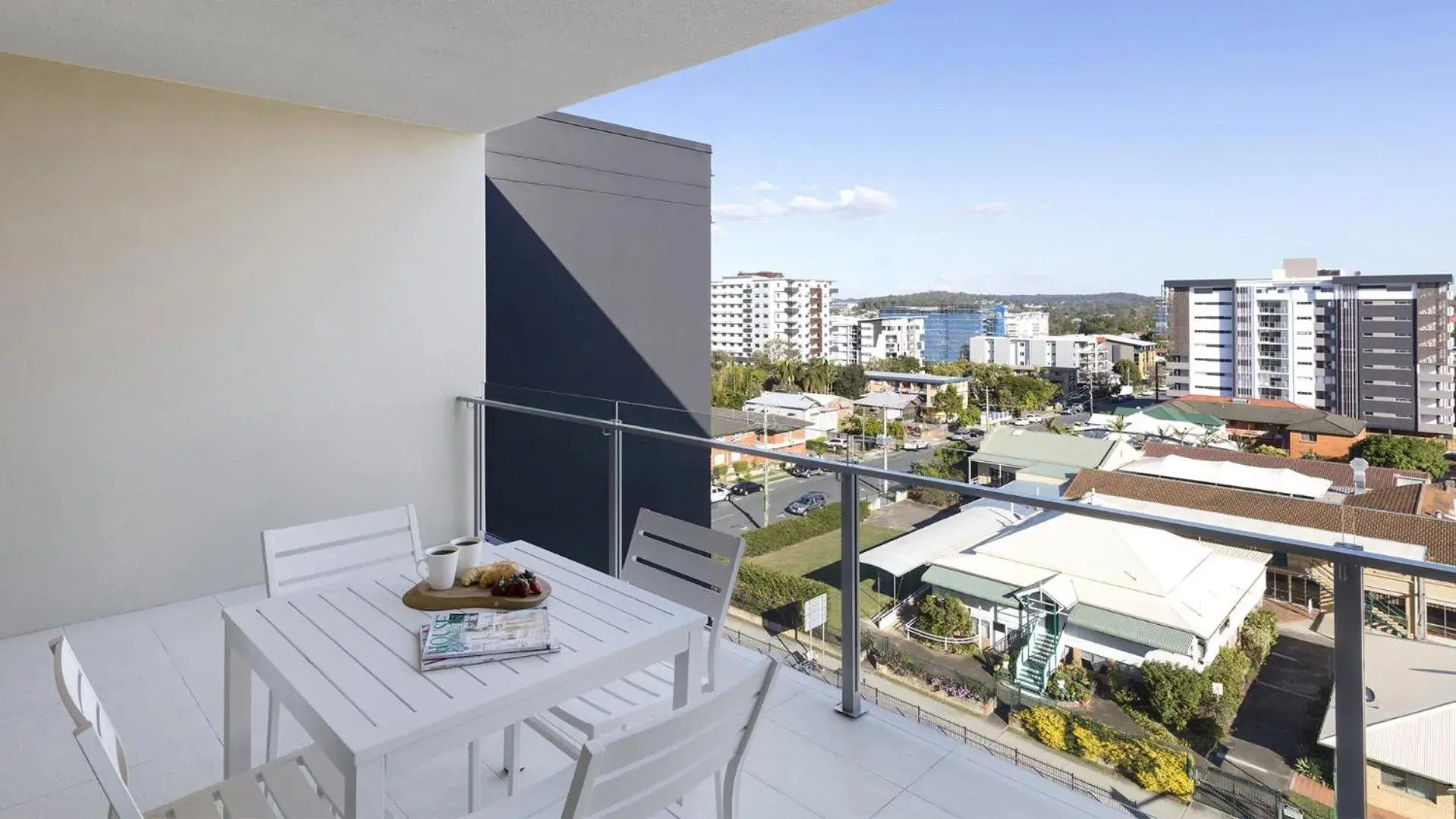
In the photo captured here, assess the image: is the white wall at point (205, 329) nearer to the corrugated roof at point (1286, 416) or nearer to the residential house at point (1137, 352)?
the corrugated roof at point (1286, 416)


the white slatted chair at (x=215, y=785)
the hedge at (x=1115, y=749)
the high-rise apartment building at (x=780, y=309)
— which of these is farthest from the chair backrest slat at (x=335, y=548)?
the high-rise apartment building at (x=780, y=309)

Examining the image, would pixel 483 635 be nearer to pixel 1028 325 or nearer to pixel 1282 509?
pixel 1282 509

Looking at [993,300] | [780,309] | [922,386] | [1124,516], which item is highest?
[993,300]

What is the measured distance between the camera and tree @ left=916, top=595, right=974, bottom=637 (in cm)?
220

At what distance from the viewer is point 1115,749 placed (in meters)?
2.01

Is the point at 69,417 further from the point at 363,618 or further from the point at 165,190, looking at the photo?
the point at 363,618

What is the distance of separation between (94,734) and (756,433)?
222 cm

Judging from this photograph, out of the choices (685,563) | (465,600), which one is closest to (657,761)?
(465,600)

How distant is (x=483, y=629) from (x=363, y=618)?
326mm

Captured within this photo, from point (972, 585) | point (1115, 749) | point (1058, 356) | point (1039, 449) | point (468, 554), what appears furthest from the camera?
point (1058, 356)

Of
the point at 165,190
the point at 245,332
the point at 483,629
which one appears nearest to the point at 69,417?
the point at 245,332

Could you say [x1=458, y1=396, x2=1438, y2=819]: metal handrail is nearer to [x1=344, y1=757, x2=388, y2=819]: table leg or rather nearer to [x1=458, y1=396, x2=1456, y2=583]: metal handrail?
[x1=458, y1=396, x2=1456, y2=583]: metal handrail

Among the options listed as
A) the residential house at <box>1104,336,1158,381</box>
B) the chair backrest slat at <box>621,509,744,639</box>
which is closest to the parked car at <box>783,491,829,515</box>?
the chair backrest slat at <box>621,509,744,639</box>

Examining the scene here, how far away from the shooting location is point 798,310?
2906cm
